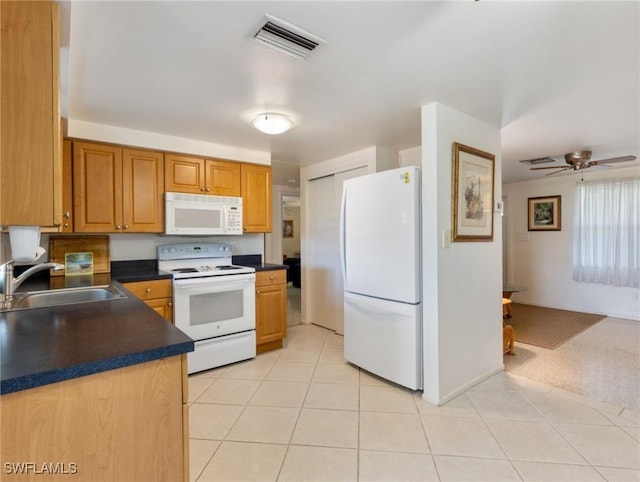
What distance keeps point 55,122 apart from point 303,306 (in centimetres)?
365

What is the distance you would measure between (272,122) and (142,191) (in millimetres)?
1390

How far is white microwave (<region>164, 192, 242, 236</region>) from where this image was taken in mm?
2908

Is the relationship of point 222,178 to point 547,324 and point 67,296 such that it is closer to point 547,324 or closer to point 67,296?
point 67,296

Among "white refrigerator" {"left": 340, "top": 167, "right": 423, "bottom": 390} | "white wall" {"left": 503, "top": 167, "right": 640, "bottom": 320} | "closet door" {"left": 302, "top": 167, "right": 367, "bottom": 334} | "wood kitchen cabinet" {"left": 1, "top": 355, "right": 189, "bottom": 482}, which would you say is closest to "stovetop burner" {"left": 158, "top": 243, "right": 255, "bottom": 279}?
"white refrigerator" {"left": 340, "top": 167, "right": 423, "bottom": 390}

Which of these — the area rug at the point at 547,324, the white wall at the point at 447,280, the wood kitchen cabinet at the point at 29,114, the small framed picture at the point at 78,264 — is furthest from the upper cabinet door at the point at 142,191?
the area rug at the point at 547,324

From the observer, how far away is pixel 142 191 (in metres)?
2.84

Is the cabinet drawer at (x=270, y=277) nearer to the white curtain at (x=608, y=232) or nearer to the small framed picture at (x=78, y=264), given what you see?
the small framed picture at (x=78, y=264)

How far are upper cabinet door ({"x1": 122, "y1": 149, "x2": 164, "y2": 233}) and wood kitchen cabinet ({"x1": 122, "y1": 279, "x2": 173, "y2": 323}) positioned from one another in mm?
542

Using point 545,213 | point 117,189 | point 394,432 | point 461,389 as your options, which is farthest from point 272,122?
point 545,213

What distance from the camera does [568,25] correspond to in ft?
4.72

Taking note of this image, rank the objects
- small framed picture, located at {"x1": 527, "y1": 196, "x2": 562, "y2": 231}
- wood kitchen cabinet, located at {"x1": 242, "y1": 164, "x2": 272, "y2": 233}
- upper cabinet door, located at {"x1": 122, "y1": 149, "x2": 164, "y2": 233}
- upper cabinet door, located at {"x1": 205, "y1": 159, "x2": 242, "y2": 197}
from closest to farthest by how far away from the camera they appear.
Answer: upper cabinet door, located at {"x1": 122, "y1": 149, "x2": 164, "y2": 233} < upper cabinet door, located at {"x1": 205, "y1": 159, "x2": 242, "y2": 197} < wood kitchen cabinet, located at {"x1": 242, "y1": 164, "x2": 272, "y2": 233} < small framed picture, located at {"x1": 527, "y1": 196, "x2": 562, "y2": 231}

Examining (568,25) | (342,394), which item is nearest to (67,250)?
(342,394)

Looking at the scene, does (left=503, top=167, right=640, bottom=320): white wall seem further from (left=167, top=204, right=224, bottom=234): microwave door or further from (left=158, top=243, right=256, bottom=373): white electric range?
(left=167, top=204, right=224, bottom=234): microwave door

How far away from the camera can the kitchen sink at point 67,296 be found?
1.75 m
